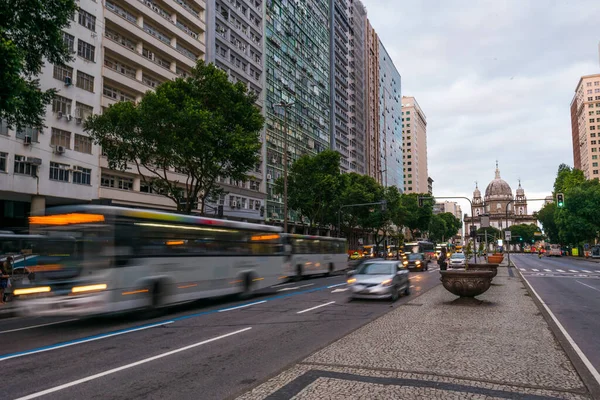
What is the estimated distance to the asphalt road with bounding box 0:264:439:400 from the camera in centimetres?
621

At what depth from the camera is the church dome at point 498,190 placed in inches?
7017

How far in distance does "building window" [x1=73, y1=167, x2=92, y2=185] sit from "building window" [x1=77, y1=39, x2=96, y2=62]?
8.51m

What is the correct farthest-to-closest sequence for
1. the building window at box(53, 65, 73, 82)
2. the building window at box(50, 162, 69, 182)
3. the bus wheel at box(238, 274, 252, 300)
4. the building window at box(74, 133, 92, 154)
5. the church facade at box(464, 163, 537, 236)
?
1. the church facade at box(464, 163, 537, 236)
2. the building window at box(74, 133, 92, 154)
3. the building window at box(53, 65, 73, 82)
4. the building window at box(50, 162, 69, 182)
5. the bus wheel at box(238, 274, 252, 300)

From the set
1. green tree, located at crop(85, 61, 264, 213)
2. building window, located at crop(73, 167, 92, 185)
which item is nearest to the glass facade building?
building window, located at crop(73, 167, 92, 185)

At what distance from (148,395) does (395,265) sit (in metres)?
12.8

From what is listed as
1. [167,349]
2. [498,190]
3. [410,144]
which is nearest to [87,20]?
[167,349]

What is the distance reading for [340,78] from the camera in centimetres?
8269

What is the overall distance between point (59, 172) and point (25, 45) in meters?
15.7

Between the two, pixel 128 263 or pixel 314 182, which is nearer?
pixel 128 263

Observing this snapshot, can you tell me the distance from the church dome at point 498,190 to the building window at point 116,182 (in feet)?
555

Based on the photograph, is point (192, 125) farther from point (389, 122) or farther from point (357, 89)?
point (389, 122)

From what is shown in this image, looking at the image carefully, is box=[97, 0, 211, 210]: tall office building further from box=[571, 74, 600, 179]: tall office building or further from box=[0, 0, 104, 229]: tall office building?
box=[571, 74, 600, 179]: tall office building

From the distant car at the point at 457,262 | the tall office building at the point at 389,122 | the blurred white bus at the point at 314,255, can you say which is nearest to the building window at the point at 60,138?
the blurred white bus at the point at 314,255

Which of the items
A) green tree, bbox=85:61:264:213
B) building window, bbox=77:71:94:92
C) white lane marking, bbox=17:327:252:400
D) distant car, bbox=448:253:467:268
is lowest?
distant car, bbox=448:253:467:268
